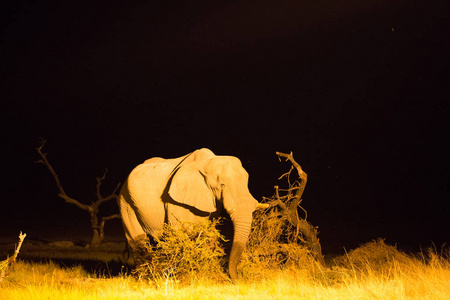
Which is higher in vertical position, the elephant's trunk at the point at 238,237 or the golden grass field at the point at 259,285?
the elephant's trunk at the point at 238,237

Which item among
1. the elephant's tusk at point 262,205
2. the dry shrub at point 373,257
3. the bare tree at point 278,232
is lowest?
the dry shrub at point 373,257

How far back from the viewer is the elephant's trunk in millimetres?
11156

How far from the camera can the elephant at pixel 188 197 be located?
37.4 feet

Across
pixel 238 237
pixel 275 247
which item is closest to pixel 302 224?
pixel 275 247

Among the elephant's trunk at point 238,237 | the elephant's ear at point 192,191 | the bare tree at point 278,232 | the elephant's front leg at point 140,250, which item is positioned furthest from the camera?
the bare tree at point 278,232

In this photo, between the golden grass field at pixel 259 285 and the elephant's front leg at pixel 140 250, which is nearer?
the golden grass field at pixel 259 285

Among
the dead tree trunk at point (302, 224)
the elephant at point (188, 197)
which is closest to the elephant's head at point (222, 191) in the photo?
the elephant at point (188, 197)

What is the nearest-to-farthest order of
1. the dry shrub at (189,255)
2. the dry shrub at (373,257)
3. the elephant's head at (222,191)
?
1. the dry shrub at (189,255)
2. the elephant's head at (222,191)
3. the dry shrub at (373,257)

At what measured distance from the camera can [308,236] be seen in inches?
529

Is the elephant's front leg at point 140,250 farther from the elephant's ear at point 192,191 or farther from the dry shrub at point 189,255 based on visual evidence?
the elephant's ear at point 192,191

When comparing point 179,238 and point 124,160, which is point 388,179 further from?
point 179,238

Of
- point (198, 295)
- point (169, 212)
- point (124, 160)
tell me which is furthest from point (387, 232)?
point (124, 160)

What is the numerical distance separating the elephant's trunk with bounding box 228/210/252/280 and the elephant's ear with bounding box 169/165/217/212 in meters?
0.62

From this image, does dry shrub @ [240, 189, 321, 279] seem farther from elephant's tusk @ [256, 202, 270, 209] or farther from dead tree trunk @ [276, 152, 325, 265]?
elephant's tusk @ [256, 202, 270, 209]
